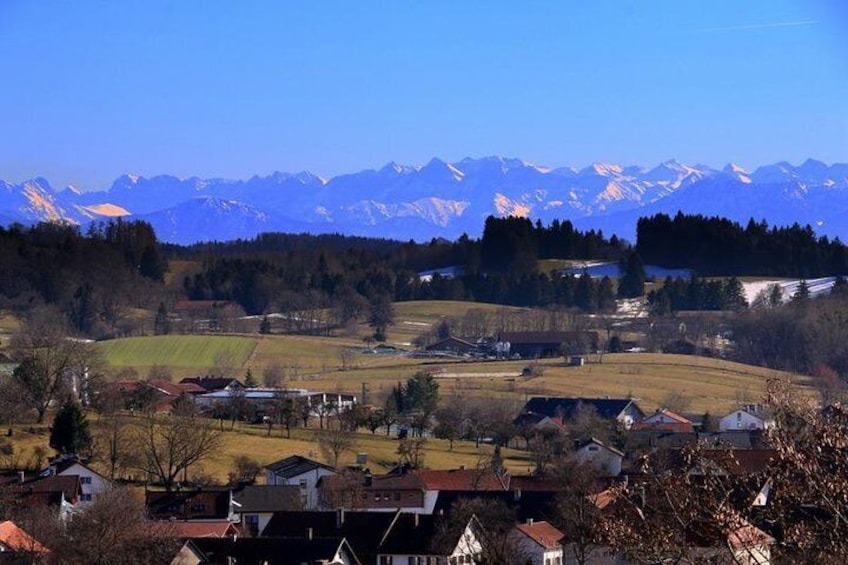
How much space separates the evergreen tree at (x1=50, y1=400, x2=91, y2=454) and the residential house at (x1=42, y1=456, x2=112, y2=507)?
8.67ft

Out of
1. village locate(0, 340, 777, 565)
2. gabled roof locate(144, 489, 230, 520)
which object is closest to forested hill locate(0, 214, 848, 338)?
village locate(0, 340, 777, 565)

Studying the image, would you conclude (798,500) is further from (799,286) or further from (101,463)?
(799,286)

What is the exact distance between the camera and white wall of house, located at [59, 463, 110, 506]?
112 ft

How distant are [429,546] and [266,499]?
6.07 meters

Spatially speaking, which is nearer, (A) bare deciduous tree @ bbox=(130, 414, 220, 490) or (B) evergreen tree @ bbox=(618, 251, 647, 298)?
(A) bare deciduous tree @ bbox=(130, 414, 220, 490)

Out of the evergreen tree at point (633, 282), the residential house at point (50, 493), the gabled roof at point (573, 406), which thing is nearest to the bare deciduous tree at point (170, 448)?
the residential house at point (50, 493)

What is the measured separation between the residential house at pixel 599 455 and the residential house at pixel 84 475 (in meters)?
11.7

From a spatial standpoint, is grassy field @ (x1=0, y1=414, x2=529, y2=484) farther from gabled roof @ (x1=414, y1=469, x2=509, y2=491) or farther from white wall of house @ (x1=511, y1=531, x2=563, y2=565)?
white wall of house @ (x1=511, y1=531, x2=563, y2=565)

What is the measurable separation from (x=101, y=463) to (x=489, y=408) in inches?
714

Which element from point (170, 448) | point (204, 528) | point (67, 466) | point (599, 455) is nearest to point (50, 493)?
point (67, 466)

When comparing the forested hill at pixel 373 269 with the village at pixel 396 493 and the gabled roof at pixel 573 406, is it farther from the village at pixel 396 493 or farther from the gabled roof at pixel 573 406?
the village at pixel 396 493

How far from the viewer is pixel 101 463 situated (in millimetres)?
38469

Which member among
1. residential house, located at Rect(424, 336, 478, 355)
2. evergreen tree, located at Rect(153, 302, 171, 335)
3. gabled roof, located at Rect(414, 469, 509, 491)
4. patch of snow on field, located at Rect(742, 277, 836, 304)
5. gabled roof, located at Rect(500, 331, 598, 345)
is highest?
patch of snow on field, located at Rect(742, 277, 836, 304)

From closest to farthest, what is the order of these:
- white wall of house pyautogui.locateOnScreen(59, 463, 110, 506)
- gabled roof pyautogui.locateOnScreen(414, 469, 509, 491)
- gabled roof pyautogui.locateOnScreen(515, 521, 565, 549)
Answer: gabled roof pyautogui.locateOnScreen(515, 521, 565, 549)
white wall of house pyautogui.locateOnScreen(59, 463, 110, 506)
gabled roof pyautogui.locateOnScreen(414, 469, 509, 491)
